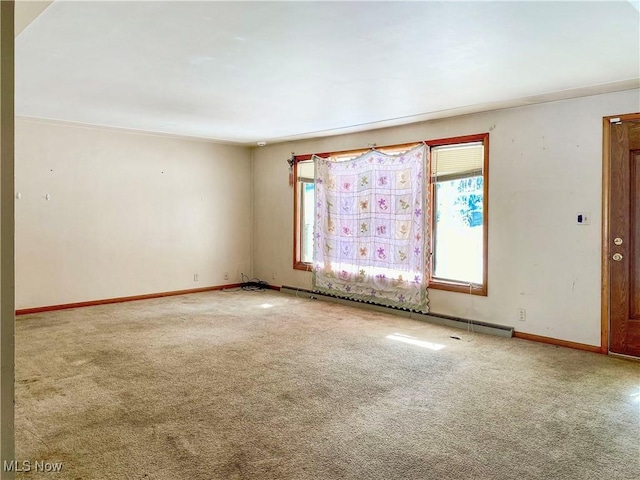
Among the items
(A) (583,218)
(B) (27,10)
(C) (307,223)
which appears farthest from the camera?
(C) (307,223)

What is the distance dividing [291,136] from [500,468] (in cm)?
542

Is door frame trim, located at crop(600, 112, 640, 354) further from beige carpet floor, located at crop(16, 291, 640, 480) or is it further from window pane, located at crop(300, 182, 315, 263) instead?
window pane, located at crop(300, 182, 315, 263)

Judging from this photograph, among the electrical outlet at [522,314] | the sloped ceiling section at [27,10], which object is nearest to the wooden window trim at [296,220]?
the electrical outlet at [522,314]

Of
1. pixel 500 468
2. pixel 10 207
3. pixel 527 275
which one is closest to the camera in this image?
pixel 10 207

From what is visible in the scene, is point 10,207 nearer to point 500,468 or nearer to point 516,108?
point 500,468

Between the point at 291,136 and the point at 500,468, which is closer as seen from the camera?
the point at 500,468

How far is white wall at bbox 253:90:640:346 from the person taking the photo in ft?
13.9

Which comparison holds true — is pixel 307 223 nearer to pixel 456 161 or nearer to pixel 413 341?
pixel 456 161

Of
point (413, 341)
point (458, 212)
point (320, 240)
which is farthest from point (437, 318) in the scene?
point (320, 240)

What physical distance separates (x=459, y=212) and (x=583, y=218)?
1.36 metres

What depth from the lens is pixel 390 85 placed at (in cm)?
392

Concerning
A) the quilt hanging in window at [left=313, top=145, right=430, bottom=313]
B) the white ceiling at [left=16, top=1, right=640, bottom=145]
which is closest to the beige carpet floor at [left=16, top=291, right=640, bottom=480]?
→ the quilt hanging in window at [left=313, top=145, right=430, bottom=313]

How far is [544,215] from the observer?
455cm

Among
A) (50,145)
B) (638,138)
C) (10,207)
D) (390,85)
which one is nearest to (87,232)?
(50,145)
